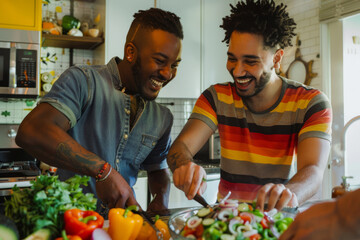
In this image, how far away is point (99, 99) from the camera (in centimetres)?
155

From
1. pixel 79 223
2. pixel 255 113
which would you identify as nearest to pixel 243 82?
pixel 255 113

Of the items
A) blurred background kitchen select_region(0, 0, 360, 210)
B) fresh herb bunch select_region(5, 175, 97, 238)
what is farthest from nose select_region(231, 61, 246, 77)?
blurred background kitchen select_region(0, 0, 360, 210)

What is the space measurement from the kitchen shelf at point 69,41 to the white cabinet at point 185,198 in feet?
5.11

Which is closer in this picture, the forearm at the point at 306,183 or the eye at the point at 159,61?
the forearm at the point at 306,183

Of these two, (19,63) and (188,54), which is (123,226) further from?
(188,54)

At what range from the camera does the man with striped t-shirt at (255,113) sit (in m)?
1.58

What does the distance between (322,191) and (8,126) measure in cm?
303

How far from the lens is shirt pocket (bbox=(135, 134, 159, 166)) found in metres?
1.66

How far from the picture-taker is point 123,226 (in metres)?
0.99

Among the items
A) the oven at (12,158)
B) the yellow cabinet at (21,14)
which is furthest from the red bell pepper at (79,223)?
the yellow cabinet at (21,14)

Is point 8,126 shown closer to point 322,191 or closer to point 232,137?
point 232,137

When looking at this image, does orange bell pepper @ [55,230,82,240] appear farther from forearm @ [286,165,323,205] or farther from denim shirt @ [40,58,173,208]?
forearm @ [286,165,323,205]

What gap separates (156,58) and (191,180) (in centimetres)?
56

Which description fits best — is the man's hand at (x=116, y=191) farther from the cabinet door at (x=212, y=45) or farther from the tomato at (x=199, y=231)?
the cabinet door at (x=212, y=45)
